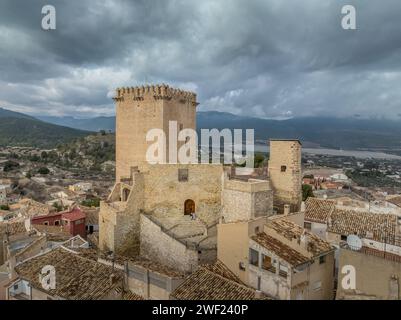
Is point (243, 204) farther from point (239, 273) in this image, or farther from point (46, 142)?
point (46, 142)

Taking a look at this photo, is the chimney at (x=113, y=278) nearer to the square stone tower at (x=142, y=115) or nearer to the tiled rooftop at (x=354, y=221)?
the square stone tower at (x=142, y=115)

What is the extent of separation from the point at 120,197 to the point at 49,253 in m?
5.47

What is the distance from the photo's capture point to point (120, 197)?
2303 cm

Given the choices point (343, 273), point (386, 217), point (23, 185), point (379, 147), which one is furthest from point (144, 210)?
point (379, 147)

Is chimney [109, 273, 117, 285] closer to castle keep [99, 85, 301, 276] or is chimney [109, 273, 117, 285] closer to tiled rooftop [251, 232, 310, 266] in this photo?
castle keep [99, 85, 301, 276]

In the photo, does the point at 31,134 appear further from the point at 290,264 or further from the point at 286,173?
the point at 290,264

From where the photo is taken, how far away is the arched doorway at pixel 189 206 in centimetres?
2106

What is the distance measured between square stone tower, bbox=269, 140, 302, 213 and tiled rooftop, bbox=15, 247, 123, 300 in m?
10.0

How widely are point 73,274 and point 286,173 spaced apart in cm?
1233

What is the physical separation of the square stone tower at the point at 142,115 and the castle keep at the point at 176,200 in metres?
0.06

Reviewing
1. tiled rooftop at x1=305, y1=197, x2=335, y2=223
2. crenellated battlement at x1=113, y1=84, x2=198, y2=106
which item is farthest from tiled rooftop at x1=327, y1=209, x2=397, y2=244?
crenellated battlement at x1=113, y1=84, x2=198, y2=106

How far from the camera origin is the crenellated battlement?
22188 mm

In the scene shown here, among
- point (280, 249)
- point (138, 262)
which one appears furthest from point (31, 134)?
point (280, 249)

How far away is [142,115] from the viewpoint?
74.2 ft
